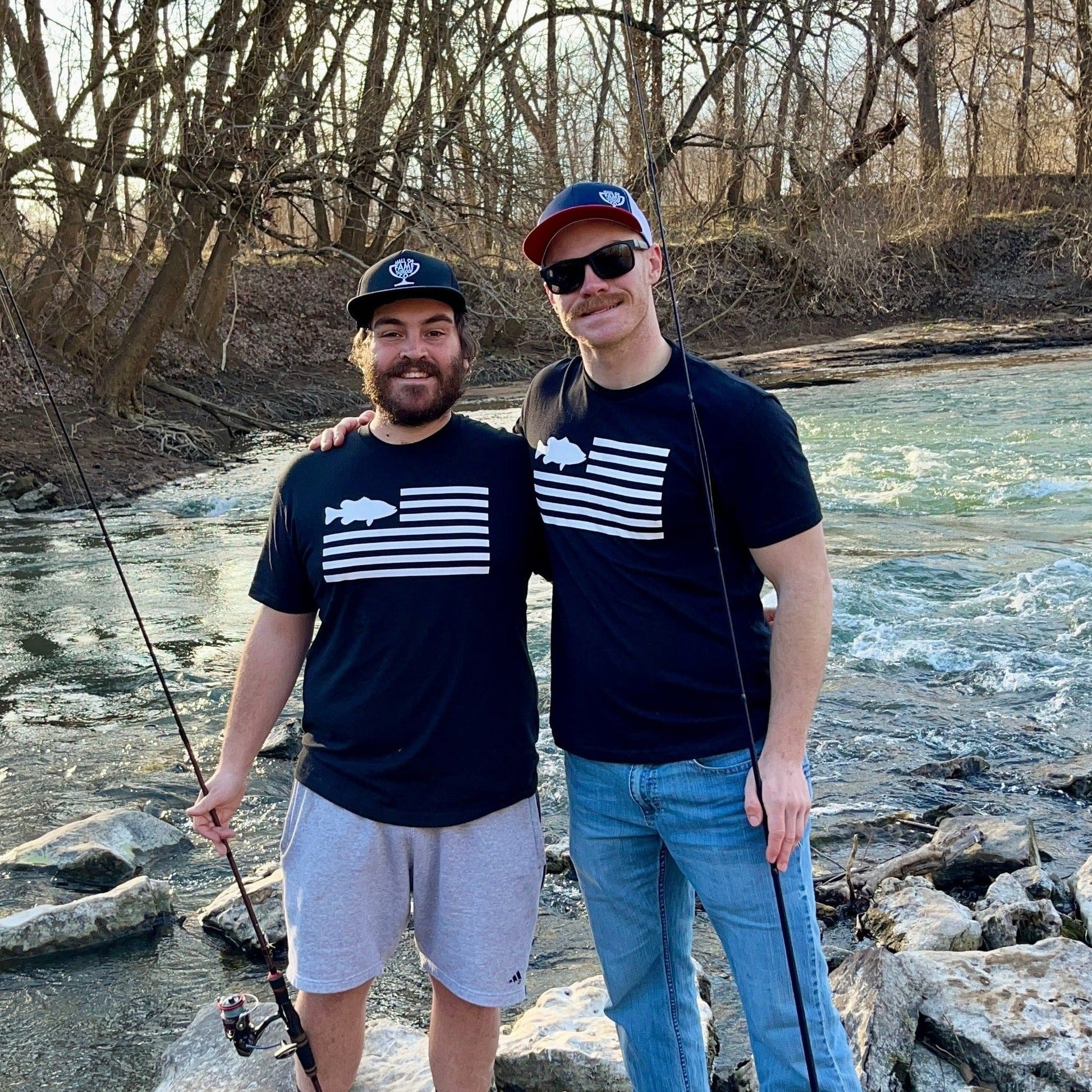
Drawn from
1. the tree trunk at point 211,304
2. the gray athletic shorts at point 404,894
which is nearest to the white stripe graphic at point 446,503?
the gray athletic shorts at point 404,894

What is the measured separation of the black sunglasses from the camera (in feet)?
8.20

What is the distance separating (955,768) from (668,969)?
342 centimetres

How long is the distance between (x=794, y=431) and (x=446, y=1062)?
1.51 m

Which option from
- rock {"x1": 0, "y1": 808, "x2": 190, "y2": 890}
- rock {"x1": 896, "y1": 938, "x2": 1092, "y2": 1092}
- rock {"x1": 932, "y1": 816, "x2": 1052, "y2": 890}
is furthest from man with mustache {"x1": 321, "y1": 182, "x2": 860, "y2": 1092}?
rock {"x1": 0, "y1": 808, "x2": 190, "y2": 890}

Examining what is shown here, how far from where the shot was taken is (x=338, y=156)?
39.5 ft

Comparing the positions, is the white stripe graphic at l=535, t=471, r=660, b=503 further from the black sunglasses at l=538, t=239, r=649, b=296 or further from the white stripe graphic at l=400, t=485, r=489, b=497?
the black sunglasses at l=538, t=239, r=649, b=296

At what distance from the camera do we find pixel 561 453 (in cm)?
253

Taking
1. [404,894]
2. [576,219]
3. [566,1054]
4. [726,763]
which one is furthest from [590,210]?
[566,1054]

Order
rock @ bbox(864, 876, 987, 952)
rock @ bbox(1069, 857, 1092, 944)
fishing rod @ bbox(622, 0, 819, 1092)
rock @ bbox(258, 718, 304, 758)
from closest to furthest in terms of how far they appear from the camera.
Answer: fishing rod @ bbox(622, 0, 819, 1092), rock @ bbox(864, 876, 987, 952), rock @ bbox(1069, 857, 1092, 944), rock @ bbox(258, 718, 304, 758)

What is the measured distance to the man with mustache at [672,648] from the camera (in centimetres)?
235

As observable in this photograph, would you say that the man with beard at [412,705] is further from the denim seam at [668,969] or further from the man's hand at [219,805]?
the denim seam at [668,969]

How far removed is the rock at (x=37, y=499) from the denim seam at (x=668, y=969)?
1166cm

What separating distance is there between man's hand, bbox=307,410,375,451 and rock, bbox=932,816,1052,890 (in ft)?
9.26

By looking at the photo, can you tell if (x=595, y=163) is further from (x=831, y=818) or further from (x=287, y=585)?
(x=287, y=585)
